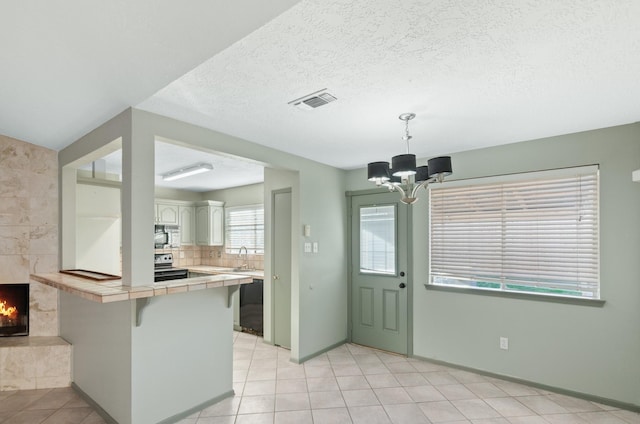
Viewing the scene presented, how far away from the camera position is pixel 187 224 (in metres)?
6.52

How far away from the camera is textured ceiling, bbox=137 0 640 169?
1487 millimetres

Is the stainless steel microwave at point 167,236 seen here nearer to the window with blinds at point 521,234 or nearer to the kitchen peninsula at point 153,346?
the kitchen peninsula at point 153,346

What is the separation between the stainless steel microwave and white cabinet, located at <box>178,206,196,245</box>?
0.11 m

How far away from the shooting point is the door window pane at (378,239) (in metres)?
4.36

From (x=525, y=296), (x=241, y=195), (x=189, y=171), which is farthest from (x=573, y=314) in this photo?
(x=241, y=195)

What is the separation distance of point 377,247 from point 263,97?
276 cm

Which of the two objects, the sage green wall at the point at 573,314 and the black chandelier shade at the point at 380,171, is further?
the sage green wall at the point at 573,314

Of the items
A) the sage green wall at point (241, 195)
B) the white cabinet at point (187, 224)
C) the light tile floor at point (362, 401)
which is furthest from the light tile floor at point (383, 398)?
the white cabinet at point (187, 224)

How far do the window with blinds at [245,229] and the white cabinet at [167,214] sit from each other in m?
0.93

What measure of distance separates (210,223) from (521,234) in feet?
16.5

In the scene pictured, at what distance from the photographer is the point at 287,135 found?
3182mm

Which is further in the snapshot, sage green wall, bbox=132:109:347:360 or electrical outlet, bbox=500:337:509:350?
sage green wall, bbox=132:109:347:360

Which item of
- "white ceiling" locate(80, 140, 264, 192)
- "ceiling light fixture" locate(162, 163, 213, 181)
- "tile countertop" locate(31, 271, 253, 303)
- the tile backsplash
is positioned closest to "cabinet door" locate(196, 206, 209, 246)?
the tile backsplash

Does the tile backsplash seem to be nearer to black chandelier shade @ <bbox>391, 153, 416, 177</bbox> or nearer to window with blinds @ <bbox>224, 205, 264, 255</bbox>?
window with blinds @ <bbox>224, 205, 264, 255</bbox>
